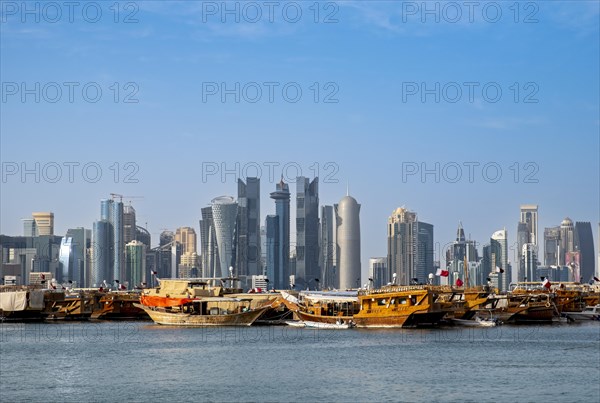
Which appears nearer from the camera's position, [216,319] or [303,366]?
[303,366]

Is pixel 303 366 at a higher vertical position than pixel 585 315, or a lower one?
higher

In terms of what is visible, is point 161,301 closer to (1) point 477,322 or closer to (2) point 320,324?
(2) point 320,324

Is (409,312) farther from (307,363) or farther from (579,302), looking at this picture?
(579,302)

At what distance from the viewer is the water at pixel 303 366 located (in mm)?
64438

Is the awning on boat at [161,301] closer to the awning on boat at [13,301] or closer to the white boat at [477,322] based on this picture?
the awning on boat at [13,301]

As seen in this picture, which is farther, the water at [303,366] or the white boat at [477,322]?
the white boat at [477,322]

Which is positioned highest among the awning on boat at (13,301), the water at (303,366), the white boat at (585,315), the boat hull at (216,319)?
the awning on boat at (13,301)

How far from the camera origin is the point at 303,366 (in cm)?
7825

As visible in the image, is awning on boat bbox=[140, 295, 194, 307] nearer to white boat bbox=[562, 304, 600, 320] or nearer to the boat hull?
the boat hull

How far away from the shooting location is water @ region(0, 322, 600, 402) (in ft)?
211

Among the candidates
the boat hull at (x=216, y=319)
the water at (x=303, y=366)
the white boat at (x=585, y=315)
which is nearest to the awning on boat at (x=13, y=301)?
the boat hull at (x=216, y=319)

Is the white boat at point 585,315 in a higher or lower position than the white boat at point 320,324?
lower

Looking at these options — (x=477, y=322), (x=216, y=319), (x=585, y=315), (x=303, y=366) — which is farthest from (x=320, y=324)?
(x=585, y=315)

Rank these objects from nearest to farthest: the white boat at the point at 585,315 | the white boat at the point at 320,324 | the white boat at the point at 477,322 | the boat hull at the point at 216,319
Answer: the white boat at the point at 320,324 < the white boat at the point at 477,322 < the boat hull at the point at 216,319 < the white boat at the point at 585,315
